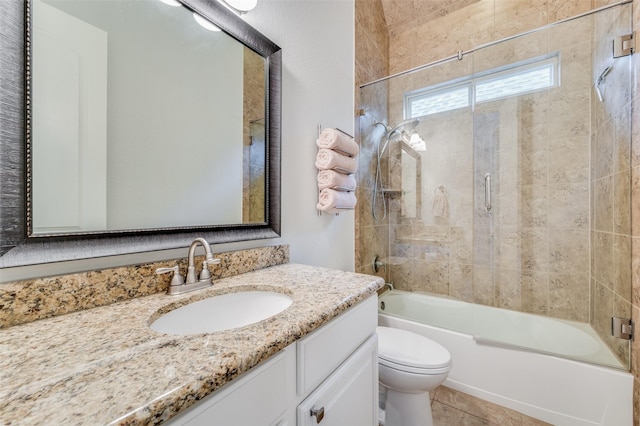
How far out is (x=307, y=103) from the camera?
1.48 metres

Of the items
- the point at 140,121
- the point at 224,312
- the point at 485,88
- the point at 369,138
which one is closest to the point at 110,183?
the point at 140,121

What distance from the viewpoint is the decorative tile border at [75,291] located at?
22.2 inches

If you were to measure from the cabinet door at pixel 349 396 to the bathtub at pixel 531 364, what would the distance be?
38.1 inches

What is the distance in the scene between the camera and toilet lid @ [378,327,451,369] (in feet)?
4.09

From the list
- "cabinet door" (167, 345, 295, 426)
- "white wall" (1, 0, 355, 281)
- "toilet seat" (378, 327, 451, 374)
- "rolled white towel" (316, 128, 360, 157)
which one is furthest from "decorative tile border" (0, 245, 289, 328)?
"toilet seat" (378, 327, 451, 374)

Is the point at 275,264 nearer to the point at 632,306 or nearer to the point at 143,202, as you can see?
the point at 143,202

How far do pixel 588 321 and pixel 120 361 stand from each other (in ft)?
8.37

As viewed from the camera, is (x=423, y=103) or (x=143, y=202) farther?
(x=423, y=103)

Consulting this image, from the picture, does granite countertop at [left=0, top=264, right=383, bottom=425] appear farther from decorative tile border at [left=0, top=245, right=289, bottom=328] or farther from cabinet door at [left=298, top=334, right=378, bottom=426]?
cabinet door at [left=298, top=334, right=378, bottom=426]

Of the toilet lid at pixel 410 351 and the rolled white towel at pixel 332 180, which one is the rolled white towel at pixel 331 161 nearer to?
the rolled white towel at pixel 332 180

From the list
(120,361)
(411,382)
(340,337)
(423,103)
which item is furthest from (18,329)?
(423,103)

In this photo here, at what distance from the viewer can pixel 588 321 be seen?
173 centimetres

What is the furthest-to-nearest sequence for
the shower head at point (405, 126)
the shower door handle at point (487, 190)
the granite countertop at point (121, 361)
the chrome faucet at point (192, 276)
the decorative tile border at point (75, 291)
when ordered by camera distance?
the shower head at point (405, 126)
the shower door handle at point (487, 190)
the chrome faucet at point (192, 276)
the decorative tile border at point (75, 291)
the granite countertop at point (121, 361)

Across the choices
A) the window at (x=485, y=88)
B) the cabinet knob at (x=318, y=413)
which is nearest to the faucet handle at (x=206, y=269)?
the cabinet knob at (x=318, y=413)
